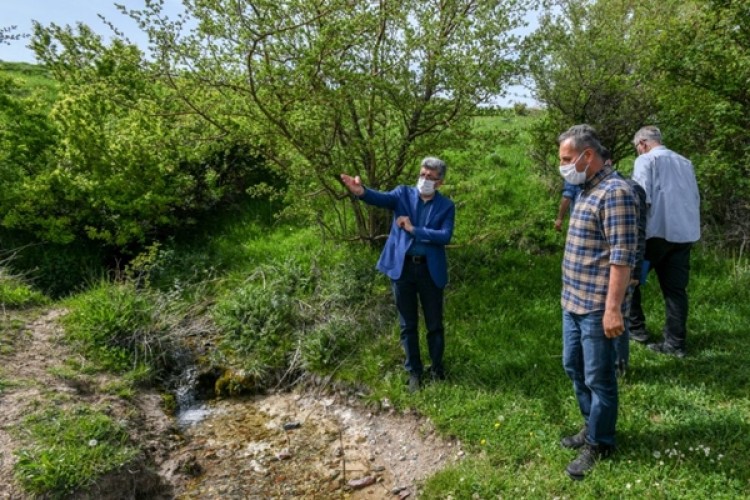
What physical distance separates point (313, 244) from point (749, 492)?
19.8 ft

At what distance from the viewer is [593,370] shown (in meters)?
3.21

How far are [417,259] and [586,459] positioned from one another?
6.43ft

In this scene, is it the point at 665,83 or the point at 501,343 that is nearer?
the point at 501,343

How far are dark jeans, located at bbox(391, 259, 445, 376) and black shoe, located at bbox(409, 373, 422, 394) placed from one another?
4 cm

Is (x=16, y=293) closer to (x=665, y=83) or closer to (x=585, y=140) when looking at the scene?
(x=585, y=140)

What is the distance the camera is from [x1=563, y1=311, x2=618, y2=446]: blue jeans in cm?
316

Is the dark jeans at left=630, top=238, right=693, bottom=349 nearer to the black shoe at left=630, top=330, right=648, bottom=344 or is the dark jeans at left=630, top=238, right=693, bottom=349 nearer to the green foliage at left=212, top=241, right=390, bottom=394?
the black shoe at left=630, top=330, right=648, bottom=344

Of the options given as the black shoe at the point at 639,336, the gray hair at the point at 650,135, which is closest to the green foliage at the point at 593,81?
the gray hair at the point at 650,135

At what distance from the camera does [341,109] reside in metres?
5.61

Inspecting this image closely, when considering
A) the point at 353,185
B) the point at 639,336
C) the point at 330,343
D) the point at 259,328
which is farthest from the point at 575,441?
the point at 259,328

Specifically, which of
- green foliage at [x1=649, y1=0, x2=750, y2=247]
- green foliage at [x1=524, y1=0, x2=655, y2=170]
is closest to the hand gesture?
green foliage at [x1=524, y1=0, x2=655, y2=170]

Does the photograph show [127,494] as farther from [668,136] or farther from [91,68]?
[668,136]

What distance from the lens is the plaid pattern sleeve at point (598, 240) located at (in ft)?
9.66

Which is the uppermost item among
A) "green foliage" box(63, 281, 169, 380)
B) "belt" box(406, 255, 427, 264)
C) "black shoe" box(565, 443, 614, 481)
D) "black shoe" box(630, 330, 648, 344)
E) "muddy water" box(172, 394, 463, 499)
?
"belt" box(406, 255, 427, 264)
